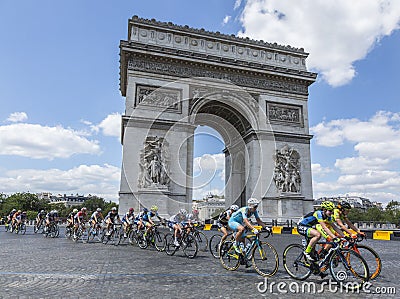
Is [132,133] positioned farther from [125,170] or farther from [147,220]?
[147,220]

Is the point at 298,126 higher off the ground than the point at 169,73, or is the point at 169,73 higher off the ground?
the point at 169,73

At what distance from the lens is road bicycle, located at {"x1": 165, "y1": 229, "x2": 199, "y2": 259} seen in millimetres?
8163

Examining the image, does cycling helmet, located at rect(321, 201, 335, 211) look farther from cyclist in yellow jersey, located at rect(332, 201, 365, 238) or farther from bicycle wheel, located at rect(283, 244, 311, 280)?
bicycle wheel, located at rect(283, 244, 311, 280)

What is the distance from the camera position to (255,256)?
5918 millimetres

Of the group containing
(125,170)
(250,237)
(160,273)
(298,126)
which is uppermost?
(298,126)

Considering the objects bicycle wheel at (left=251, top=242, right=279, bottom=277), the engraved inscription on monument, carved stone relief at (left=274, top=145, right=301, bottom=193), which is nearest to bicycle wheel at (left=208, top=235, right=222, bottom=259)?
bicycle wheel at (left=251, top=242, right=279, bottom=277)

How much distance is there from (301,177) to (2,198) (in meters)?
75.6

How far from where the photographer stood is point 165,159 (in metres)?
19.5

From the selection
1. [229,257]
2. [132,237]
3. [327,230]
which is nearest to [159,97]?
[132,237]

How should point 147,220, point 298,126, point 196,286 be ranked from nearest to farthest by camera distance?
1. point 196,286
2. point 147,220
3. point 298,126

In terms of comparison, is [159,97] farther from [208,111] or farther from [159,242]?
[159,242]

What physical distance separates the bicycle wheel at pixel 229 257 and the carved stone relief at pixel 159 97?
14.7m

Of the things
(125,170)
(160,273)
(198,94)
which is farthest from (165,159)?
(160,273)

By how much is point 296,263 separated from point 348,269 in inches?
31.1
